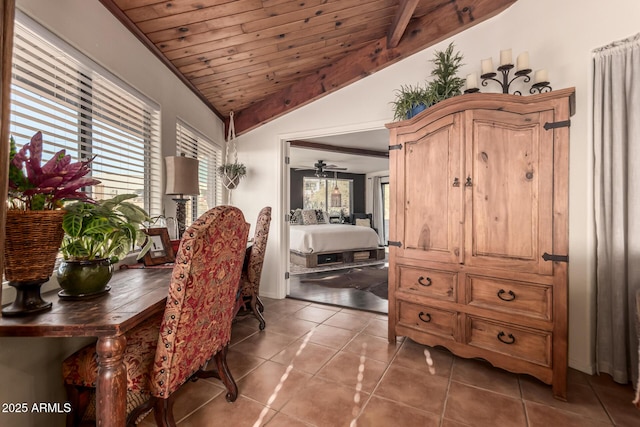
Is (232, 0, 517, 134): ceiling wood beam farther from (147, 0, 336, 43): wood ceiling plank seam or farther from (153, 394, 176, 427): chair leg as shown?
(153, 394, 176, 427): chair leg

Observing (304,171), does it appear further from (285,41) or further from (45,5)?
(45,5)

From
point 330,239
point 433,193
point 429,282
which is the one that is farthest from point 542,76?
point 330,239

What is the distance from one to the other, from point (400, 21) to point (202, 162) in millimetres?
2525

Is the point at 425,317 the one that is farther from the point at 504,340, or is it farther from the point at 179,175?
the point at 179,175

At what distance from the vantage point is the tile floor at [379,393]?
5.16ft

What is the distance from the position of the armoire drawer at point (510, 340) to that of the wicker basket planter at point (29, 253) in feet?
7.78

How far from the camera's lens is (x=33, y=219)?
1.05 m

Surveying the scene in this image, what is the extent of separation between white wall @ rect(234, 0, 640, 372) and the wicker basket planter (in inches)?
109

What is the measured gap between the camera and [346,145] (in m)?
6.17

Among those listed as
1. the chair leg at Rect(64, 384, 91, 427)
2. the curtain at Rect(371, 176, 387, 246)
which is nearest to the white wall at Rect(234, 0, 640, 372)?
the chair leg at Rect(64, 384, 91, 427)

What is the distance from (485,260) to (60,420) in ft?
8.59

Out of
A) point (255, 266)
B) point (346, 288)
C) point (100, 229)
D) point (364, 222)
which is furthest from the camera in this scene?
point (364, 222)

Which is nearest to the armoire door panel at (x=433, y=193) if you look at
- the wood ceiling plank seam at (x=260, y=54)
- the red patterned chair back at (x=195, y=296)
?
the wood ceiling plank seam at (x=260, y=54)

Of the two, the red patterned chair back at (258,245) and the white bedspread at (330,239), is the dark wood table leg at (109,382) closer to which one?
the red patterned chair back at (258,245)
